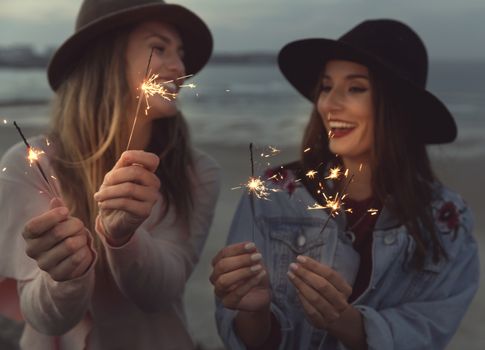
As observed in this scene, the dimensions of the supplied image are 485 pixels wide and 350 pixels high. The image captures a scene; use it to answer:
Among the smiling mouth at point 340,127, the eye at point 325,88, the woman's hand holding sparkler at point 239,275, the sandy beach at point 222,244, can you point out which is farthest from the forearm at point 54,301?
the sandy beach at point 222,244

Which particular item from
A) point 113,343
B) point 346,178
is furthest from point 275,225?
point 113,343

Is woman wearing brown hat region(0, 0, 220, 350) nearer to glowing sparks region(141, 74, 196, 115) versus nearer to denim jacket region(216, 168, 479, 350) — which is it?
glowing sparks region(141, 74, 196, 115)

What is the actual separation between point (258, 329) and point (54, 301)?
0.95m

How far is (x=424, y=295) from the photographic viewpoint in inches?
128

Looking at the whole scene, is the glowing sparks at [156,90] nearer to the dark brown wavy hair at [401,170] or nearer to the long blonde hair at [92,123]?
the long blonde hair at [92,123]

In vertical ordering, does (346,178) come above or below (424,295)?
above

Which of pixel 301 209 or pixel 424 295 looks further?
pixel 301 209

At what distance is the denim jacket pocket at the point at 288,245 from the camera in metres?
3.40

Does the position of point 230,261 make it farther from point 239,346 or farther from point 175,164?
point 175,164

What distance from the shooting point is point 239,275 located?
2.73 meters

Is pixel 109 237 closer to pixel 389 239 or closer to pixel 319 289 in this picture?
pixel 319 289

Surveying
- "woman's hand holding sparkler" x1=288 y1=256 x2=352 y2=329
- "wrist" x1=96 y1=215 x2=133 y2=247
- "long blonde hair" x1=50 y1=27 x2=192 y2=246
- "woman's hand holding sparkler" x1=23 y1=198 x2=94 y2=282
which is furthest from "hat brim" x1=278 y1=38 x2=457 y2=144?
"woman's hand holding sparkler" x1=23 y1=198 x2=94 y2=282

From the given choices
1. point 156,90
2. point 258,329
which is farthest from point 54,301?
point 156,90

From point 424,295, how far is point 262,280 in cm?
89
